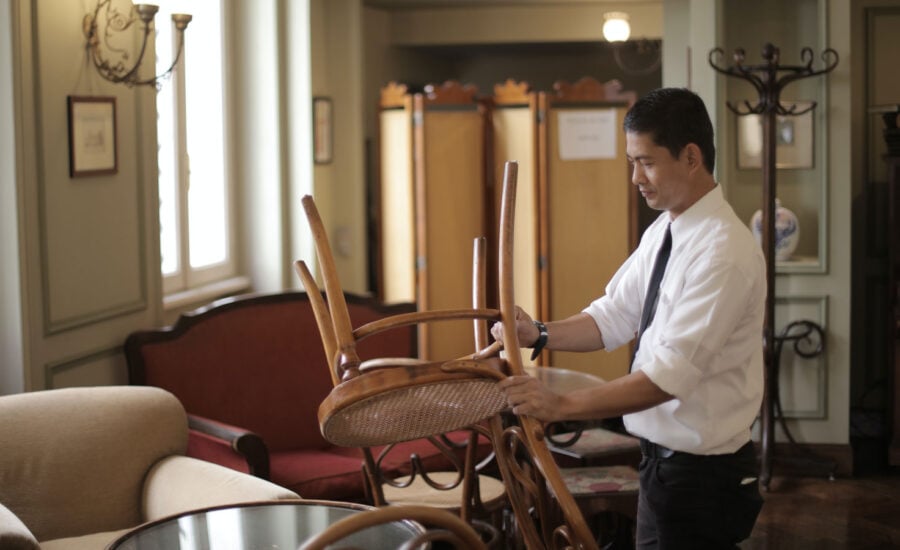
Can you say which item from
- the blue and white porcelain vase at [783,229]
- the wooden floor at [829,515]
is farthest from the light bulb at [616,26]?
the wooden floor at [829,515]

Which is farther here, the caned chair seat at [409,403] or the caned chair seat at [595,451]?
the caned chair seat at [595,451]

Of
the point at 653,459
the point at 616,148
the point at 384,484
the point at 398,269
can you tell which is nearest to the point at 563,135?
the point at 616,148

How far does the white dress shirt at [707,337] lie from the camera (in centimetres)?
198

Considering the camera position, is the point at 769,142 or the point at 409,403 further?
the point at 769,142

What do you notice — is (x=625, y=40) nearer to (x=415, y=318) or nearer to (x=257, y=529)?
(x=257, y=529)

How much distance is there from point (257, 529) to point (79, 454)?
0.85 m

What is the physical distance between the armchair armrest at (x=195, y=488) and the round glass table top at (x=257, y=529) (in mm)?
251

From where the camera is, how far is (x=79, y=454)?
9.84 ft

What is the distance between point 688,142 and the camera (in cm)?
205

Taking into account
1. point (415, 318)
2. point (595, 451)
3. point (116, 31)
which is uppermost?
point (116, 31)

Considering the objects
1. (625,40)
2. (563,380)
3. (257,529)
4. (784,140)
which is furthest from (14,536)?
(625,40)

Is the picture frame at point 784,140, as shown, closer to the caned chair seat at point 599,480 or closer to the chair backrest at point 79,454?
the caned chair seat at point 599,480

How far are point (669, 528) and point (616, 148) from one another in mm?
3694

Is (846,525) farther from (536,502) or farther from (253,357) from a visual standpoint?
(536,502)
